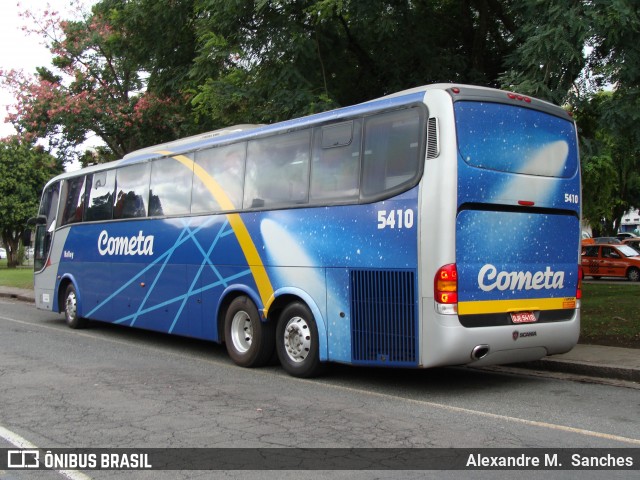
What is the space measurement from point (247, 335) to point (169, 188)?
10.3 ft

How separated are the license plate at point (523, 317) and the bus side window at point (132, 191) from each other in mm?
6911

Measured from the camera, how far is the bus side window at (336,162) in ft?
27.7

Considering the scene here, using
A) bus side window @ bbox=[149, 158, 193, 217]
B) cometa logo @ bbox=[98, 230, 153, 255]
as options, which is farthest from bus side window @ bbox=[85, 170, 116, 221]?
bus side window @ bbox=[149, 158, 193, 217]

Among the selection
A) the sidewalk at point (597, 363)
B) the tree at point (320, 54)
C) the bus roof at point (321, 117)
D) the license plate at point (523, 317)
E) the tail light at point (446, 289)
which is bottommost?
the sidewalk at point (597, 363)

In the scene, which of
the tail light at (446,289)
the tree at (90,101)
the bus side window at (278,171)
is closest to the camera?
the tail light at (446,289)

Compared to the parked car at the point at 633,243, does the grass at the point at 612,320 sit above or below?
below

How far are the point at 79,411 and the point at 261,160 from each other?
431 centimetres

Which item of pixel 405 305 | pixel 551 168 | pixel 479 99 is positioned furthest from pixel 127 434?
pixel 551 168

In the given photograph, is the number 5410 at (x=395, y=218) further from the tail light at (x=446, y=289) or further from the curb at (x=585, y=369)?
the curb at (x=585, y=369)

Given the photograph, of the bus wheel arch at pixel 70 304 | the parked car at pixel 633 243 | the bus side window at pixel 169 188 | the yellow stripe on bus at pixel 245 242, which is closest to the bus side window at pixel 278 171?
the yellow stripe on bus at pixel 245 242

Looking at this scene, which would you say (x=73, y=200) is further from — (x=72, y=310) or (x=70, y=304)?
(x=72, y=310)

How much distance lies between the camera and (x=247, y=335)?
10031 mm

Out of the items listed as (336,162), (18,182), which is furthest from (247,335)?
(18,182)

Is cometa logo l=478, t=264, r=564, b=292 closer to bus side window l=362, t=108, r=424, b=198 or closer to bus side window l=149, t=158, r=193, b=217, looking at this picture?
bus side window l=362, t=108, r=424, b=198
